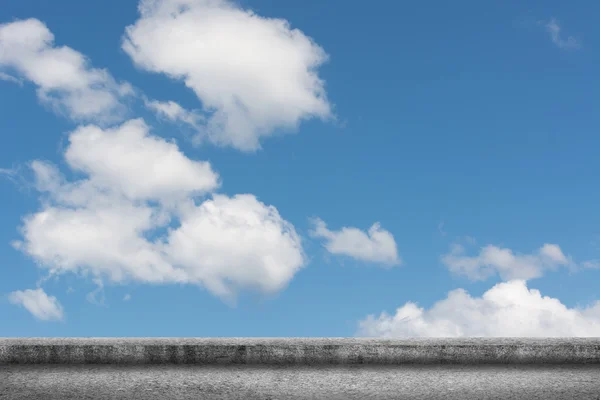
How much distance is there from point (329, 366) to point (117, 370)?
1.75 metres

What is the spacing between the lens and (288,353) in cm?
518

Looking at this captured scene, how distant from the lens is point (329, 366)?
5.11 meters

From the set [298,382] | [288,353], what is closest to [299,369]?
[288,353]

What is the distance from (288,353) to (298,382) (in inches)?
20.2

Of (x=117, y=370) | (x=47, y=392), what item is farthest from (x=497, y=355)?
(x=47, y=392)

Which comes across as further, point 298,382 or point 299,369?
point 299,369

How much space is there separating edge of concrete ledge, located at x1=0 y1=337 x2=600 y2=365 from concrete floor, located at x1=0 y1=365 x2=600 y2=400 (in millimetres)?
95

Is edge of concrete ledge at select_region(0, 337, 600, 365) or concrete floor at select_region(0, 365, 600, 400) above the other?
edge of concrete ledge at select_region(0, 337, 600, 365)

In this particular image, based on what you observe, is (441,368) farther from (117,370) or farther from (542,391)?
(117,370)

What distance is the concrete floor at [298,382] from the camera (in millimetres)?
4387

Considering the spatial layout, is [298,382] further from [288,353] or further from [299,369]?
[288,353]

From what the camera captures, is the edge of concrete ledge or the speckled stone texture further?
the edge of concrete ledge

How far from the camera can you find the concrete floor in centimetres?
439

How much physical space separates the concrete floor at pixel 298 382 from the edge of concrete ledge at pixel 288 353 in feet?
0.31
